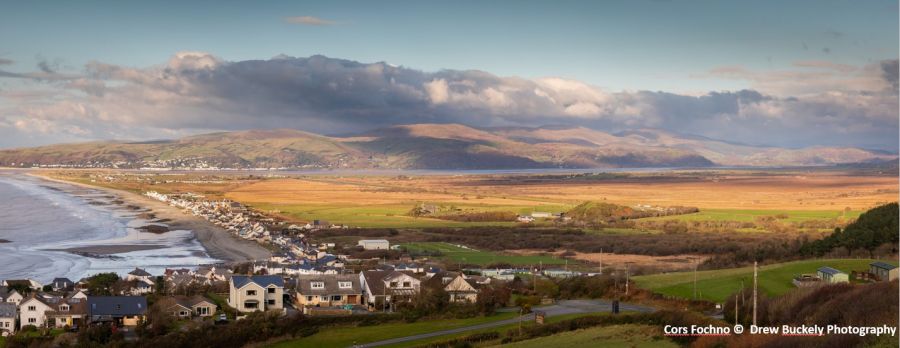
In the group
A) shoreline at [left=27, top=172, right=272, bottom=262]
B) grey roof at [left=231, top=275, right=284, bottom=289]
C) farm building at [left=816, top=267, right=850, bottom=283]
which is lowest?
shoreline at [left=27, top=172, right=272, bottom=262]

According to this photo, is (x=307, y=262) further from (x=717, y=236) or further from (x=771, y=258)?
(x=717, y=236)

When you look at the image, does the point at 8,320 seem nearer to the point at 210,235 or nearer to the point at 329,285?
the point at 329,285

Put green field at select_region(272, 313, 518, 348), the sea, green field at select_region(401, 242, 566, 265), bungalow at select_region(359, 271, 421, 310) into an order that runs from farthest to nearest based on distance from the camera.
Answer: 1. green field at select_region(401, 242, 566, 265)
2. the sea
3. bungalow at select_region(359, 271, 421, 310)
4. green field at select_region(272, 313, 518, 348)

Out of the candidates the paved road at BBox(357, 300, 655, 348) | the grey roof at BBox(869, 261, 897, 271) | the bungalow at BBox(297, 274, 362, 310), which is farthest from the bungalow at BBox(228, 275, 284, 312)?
the grey roof at BBox(869, 261, 897, 271)

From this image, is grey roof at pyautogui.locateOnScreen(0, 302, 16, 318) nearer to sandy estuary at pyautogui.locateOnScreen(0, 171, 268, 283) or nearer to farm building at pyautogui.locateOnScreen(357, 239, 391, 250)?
sandy estuary at pyautogui.locateOnScreen(0, 171, 268, 283)

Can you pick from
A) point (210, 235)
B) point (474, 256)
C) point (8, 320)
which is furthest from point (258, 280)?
point (210, 235)

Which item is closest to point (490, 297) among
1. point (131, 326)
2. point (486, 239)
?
point (131, 326)
